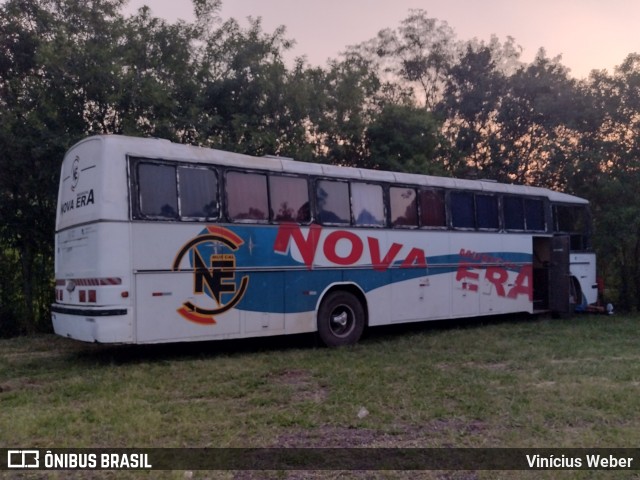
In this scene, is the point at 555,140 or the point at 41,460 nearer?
the point at 41,460

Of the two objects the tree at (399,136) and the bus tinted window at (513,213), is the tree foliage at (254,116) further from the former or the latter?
the bus tinted window at (513,213)

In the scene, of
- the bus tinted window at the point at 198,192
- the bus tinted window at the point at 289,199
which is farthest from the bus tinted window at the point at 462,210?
the bus tinted window at the point at 198,192

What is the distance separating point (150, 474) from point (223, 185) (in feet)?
18.2

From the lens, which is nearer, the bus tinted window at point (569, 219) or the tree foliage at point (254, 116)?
the tree foliage at point (254, 116)

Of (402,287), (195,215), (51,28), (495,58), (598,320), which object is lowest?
(598,320)

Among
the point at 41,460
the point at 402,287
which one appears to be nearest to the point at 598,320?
the point at 402,287

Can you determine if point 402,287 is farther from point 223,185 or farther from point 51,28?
point 51,28

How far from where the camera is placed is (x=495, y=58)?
78.0ft

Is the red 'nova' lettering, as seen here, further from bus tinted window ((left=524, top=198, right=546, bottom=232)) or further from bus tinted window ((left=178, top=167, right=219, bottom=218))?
bus tinted window ((left=524, top=198, right=546, bottom=232))

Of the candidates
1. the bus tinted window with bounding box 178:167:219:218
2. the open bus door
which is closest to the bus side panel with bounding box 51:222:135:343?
the bus tinted window with bounding box 178:167:219:218

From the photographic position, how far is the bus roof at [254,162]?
28.7 ft

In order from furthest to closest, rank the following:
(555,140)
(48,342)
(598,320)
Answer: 1. (555,140)
2. (598,320)
3. (48,342)

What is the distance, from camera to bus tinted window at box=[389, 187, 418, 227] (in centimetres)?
1170

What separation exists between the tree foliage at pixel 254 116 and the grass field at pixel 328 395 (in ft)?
11.7
